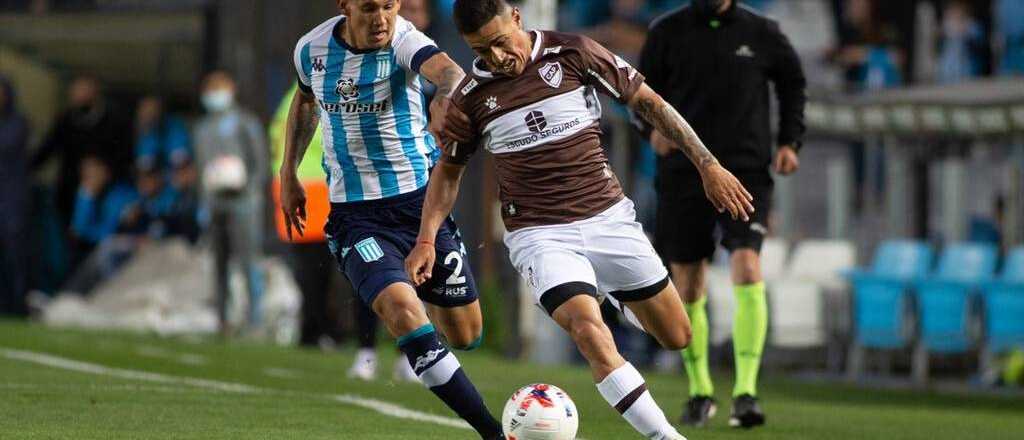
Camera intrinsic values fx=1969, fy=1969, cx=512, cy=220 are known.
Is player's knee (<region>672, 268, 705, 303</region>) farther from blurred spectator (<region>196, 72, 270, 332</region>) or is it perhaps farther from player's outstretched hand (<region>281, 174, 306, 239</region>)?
blurred spectator (<region>196, 72, 270, 332</region>)

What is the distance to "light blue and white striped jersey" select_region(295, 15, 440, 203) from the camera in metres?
9.05

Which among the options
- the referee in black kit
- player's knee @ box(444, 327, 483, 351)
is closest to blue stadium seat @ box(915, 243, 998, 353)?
the referee in black kit

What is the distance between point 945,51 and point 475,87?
460 inches

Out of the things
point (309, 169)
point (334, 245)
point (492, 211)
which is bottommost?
point (492, 211)

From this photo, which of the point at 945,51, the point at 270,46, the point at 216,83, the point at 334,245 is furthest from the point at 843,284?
the point at 334,245

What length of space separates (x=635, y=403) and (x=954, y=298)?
9.45 meters

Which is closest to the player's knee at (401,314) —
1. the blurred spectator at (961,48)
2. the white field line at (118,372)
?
the white field line at (118,372)

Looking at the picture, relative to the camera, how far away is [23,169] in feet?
74.1

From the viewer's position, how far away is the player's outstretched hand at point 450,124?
827 centimetres

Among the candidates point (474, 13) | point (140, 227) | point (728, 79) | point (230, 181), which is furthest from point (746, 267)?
point (140, 227)

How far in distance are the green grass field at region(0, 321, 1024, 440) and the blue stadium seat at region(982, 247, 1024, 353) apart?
2.54 ft

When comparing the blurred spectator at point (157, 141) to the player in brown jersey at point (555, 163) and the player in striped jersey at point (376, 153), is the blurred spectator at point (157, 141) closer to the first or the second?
the player in striped jersey at point (376, 153)

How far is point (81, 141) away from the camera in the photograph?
22.7 m

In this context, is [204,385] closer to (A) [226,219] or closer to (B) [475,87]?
(B) [475,87]
